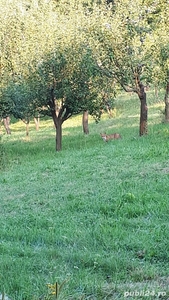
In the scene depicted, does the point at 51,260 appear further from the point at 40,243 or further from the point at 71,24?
the point at 71,24

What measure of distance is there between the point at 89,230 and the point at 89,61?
12.6 meters

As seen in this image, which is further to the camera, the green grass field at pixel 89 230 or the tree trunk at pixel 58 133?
the tree trunk at pixel 58 133

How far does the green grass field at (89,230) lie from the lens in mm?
3732

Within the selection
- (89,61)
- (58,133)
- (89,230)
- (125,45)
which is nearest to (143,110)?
(125,45)

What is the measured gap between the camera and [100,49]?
17.0m

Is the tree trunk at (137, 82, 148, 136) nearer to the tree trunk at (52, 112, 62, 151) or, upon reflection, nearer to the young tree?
the young tree

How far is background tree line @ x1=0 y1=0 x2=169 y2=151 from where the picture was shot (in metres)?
16.4

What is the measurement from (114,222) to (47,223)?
1067 millimetres

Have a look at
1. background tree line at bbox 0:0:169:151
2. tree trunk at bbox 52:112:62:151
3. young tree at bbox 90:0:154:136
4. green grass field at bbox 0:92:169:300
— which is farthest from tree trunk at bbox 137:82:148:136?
green grass field at bbox 0:92:169:300

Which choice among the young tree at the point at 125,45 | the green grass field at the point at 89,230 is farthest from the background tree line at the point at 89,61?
the green grass field at the point at 89,230

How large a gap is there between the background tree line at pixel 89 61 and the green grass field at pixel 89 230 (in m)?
6.12

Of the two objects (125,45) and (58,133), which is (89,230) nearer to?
(125,45)

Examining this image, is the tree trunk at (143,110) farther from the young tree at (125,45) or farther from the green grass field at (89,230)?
the green grass field at (89,230)

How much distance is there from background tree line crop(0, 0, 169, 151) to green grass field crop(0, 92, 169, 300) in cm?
612
